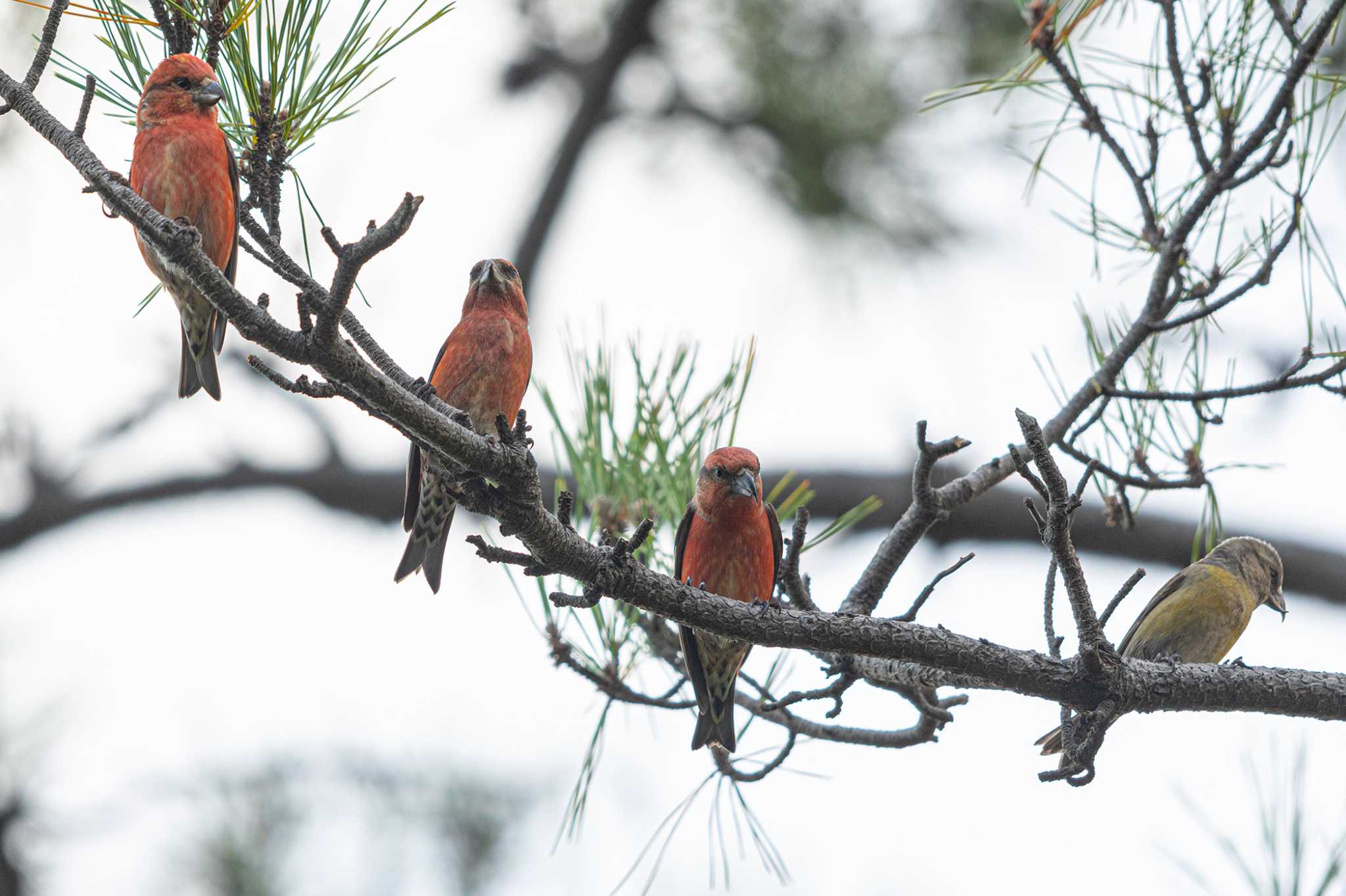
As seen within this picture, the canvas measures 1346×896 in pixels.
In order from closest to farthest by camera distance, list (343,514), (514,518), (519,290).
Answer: (514,518) → (519,290) → (343,514)

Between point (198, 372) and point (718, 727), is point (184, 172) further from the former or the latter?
point (718, 727)

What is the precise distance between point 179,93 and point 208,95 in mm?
233

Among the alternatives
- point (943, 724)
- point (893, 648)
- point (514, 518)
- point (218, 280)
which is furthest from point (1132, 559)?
point (218, 280)

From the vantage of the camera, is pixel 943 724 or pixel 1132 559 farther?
pixel 1132 559

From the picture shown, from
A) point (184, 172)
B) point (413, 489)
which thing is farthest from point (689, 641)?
point (184, 172)

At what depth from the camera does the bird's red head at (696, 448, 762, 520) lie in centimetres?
391

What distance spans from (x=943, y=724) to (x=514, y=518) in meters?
1.36

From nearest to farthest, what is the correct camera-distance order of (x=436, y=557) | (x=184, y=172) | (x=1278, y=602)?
→ (x=184, y=172), (x=436, y=557), (x=1278, y=602)

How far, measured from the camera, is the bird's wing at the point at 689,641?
380 cm

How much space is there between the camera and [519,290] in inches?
175

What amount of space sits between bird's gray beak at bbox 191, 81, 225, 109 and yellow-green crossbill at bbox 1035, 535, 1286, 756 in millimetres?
3483

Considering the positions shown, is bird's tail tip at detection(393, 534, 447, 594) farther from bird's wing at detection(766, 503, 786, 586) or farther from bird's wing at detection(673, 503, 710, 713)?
bird's wing at detection(766, 503, 786, 586)

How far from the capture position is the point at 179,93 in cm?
309

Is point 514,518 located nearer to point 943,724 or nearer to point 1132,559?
point 943,724
